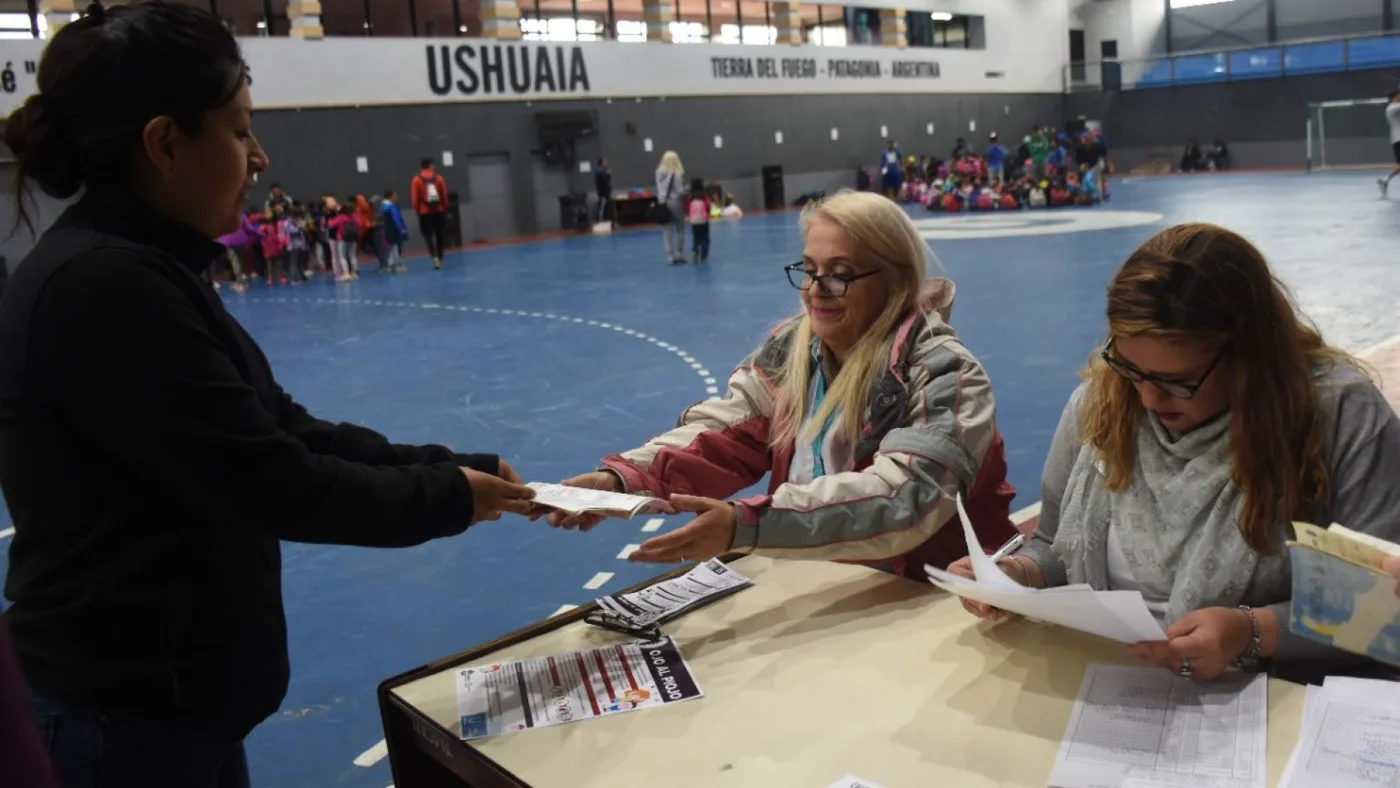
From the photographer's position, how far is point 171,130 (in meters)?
1.63

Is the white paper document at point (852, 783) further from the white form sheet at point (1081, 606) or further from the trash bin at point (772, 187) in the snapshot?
the trash bin at point (772, 187)

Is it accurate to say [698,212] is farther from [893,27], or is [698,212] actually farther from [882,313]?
[893,27]

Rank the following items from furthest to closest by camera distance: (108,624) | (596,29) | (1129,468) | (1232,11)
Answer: (1232,11)
(596,29)
(1129,468)
(108,624)

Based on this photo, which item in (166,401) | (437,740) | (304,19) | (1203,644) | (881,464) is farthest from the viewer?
(304,19)

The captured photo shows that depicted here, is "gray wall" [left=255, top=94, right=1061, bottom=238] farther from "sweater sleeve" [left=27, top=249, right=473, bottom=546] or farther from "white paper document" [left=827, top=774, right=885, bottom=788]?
"white paper document" [left=827, top=774, right=885, bottom=788]

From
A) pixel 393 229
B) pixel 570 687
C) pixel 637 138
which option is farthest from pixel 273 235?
pixel 570 687

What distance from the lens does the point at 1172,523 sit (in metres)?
2.11

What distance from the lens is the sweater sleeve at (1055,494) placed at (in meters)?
2.37

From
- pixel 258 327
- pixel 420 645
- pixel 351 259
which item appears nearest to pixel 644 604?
pixel 420 645

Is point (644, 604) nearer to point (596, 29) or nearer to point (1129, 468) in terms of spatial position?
point (1129, 468)

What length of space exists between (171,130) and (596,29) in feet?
98.8

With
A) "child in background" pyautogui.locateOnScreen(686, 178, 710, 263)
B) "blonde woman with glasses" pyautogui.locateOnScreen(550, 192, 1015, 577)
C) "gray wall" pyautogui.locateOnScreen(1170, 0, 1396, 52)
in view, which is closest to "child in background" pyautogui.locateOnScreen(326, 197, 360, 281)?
"child in background" pyautogui.locateOnScreen(686, 178, 710, 263)

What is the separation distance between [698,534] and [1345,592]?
115cm

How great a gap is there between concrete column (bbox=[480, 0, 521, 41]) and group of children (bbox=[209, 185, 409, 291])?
6.90 metres
